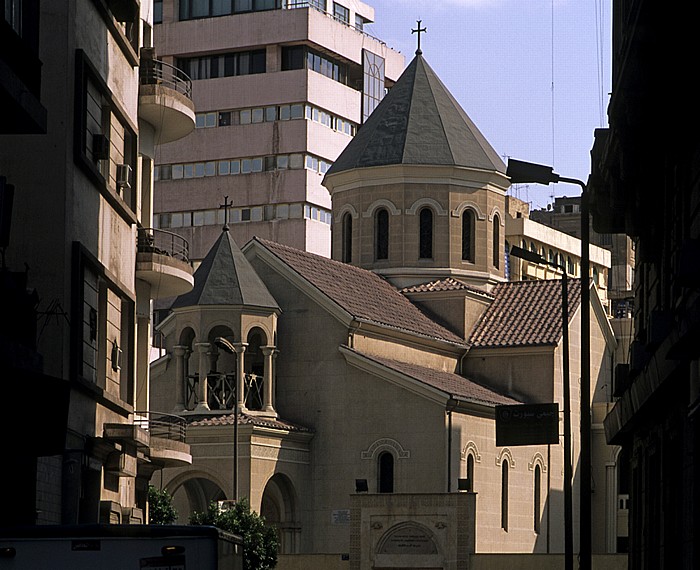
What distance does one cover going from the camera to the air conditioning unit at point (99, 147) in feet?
89.8

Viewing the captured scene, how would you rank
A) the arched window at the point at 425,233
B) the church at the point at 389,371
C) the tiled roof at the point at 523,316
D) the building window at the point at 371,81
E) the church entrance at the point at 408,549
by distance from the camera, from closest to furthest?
the church entrance at the point at 408,549 → the church at the point at 389,371 → the tiled roof at the point at 523,316 → the arched window at the point at 425,233 → the building window at the point at 371,81

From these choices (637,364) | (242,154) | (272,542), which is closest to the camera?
(637,364)

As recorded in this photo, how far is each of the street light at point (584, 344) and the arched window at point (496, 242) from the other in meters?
36.1

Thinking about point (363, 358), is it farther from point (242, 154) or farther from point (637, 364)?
point (242, 154)

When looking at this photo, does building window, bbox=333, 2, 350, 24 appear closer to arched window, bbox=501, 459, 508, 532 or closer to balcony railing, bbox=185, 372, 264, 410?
arched window, bbox=501, 459, 508, 532

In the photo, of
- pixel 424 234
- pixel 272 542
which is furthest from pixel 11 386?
pixel 424 234

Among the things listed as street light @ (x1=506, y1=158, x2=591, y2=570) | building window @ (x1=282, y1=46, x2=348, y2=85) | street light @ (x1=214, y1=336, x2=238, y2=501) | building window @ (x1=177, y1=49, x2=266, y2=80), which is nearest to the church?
street light @ (x1=214, y1=336, x2=238, y2=501)

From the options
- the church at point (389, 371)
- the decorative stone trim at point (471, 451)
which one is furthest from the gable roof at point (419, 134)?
the decorative stone trim at point (471, 451)

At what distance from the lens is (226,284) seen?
55250mm

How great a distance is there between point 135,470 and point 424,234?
1314 inches

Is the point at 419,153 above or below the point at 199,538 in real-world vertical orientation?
above

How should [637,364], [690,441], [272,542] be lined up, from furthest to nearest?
[272,542], [637,364], [690,441]

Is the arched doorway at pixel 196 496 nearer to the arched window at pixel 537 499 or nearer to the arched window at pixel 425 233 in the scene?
the arched window at pixel 537 499

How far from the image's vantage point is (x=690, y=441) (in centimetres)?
1798
